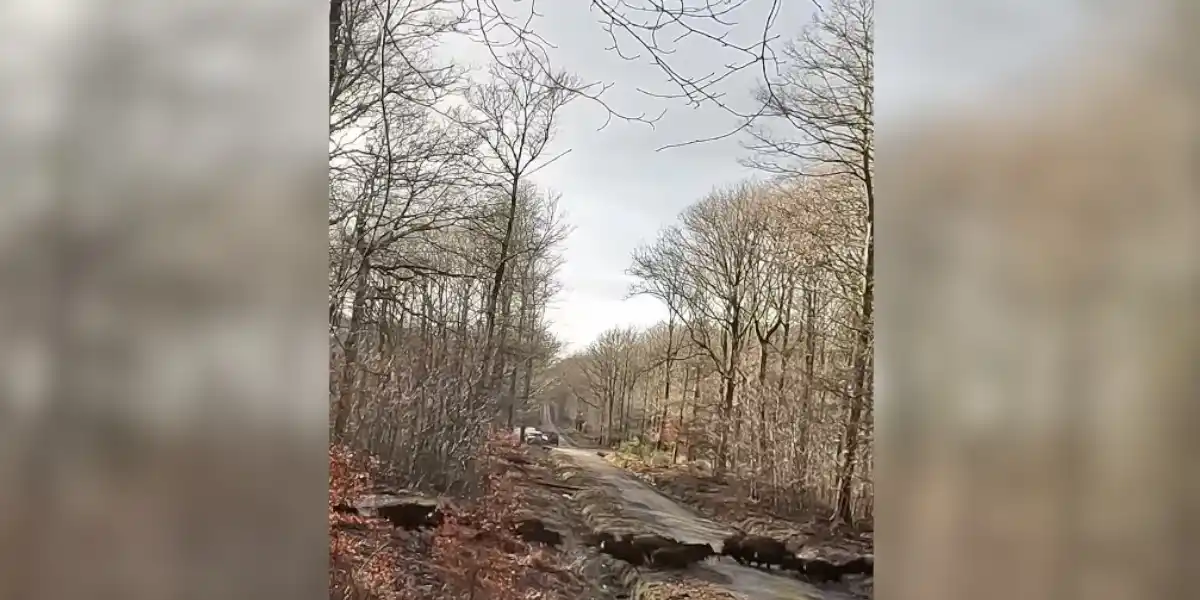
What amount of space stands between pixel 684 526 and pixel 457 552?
476 mm

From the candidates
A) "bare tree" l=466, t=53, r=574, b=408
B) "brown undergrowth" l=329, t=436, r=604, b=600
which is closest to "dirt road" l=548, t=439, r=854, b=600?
"brown undergrowth" l=329, t=436, r=604, b=600

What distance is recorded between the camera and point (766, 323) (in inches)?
60.3

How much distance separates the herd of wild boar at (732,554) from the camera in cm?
147

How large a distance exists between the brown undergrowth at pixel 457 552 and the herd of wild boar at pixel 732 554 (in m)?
0.11

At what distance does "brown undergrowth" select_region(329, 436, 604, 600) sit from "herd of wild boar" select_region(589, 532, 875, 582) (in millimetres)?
107

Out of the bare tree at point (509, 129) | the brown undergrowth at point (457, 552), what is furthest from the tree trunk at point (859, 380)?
the bare tree at point (509, 129)

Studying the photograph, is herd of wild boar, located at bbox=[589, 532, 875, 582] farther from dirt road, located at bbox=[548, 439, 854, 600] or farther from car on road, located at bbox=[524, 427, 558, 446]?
car on road, located at bbox=[524, 427, 558, 446]

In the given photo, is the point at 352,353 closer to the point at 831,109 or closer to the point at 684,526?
the point at 684,526

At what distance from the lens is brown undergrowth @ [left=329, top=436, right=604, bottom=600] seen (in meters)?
1.57
